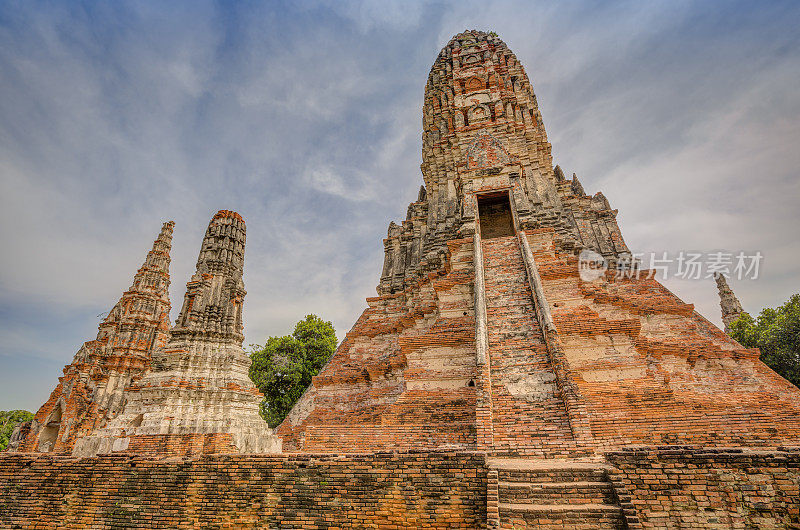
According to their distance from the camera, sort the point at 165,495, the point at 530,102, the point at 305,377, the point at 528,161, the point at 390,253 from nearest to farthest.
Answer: the point at 165,495, the point at 528,161, the point at 390,253, the point at 530,102, the point at 305,377

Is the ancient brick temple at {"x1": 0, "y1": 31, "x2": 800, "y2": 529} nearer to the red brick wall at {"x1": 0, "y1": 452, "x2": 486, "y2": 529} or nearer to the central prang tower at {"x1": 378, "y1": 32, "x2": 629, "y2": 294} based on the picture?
the red brick wall at {"x1": 0, "y1": 452, "x2": 486, "y2": 529}

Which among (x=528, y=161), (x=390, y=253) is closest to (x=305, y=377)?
(x=390, y=253)

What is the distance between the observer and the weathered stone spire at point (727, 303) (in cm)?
3222

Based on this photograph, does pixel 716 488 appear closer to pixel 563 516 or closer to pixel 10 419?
pixel 563 516

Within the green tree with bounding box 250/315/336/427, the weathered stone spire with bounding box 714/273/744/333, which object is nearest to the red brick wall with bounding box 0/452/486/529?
the green tree with bounding box 250/315/336/427

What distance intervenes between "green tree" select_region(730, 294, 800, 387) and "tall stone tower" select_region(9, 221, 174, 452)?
97.0ft

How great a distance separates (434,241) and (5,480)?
12812mm

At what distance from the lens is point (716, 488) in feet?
14.3

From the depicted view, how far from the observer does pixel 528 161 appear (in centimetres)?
1814

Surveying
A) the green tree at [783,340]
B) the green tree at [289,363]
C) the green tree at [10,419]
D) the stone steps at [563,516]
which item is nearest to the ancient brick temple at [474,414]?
the stone steps at [563,516]

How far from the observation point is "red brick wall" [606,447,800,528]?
4.20 metres

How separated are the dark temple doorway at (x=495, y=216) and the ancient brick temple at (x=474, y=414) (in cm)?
10

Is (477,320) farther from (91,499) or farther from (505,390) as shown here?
(91,499)

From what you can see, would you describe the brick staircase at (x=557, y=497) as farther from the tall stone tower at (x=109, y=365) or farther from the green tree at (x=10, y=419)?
the green tree at (x=10, y=419)
